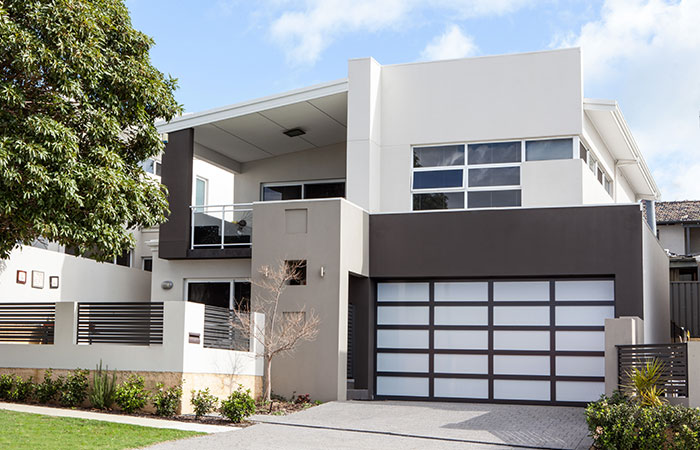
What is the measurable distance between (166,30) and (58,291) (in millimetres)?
8634

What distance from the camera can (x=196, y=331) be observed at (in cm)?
1588

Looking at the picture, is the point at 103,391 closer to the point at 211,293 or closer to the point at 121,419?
the point at 121,419

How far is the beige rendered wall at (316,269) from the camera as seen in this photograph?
17.9 m

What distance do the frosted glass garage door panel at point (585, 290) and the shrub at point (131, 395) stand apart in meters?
8.75

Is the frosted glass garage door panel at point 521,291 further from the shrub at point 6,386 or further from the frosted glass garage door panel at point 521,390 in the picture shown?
the shrub at point 6,386

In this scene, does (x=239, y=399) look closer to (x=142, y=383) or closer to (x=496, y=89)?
(x=142, y=383)

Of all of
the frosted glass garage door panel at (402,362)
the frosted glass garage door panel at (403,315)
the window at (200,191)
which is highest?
the window at (200,191)

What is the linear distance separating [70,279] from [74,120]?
886 cm

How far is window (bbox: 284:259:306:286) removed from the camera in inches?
728

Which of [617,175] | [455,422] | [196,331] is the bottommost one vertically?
[455,422]

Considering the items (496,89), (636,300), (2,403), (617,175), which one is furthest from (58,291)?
(617,175)

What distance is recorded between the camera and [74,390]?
15719 mm

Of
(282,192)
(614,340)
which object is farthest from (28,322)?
(614,340)

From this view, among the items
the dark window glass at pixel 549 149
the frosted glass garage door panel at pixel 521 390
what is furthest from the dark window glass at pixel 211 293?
the dark window glass at pixel 549 149
